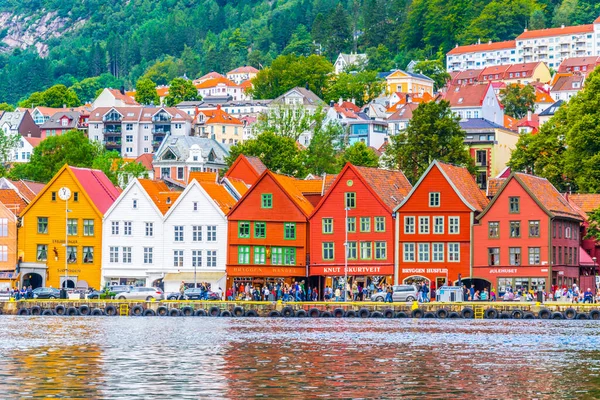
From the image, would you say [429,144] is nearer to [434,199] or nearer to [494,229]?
[434,199]

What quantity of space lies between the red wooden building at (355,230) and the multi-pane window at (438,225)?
349 cm

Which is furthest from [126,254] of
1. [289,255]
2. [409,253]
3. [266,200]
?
[409,253]

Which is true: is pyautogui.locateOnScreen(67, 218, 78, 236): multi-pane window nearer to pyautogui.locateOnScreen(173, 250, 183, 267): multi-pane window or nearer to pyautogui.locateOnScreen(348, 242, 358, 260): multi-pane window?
pyautogui.locateOnScreen(173, 250, 183, 267): multi-pane window

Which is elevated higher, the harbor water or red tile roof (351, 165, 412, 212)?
red tile roof (351, 165, 412, 212)

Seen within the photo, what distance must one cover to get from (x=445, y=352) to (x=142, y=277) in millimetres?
59253

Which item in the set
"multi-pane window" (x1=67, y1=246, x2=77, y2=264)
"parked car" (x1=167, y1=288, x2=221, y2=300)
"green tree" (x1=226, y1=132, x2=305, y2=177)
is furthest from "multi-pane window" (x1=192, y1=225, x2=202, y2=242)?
"green tree" (x1=226, y1=132, x2=305, y2=177)

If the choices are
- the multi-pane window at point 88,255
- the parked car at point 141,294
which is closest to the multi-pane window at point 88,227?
the multi-pane window at point 88,255

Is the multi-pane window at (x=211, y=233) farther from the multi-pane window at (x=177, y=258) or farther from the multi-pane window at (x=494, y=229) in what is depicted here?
the multi-pane window at (x=494, y=229)

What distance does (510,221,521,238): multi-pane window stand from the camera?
4242 inches

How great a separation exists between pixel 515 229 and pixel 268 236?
20673 millimetres

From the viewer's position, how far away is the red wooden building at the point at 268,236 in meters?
114

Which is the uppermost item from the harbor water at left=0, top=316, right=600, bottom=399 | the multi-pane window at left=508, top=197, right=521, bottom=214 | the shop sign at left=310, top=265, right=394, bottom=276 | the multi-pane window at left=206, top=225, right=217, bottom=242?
the multi-pane window at left=508, top=197, right=521, bottom=214

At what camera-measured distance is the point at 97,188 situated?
122500 mm

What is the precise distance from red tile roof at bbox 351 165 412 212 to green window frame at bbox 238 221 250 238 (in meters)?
10.4
